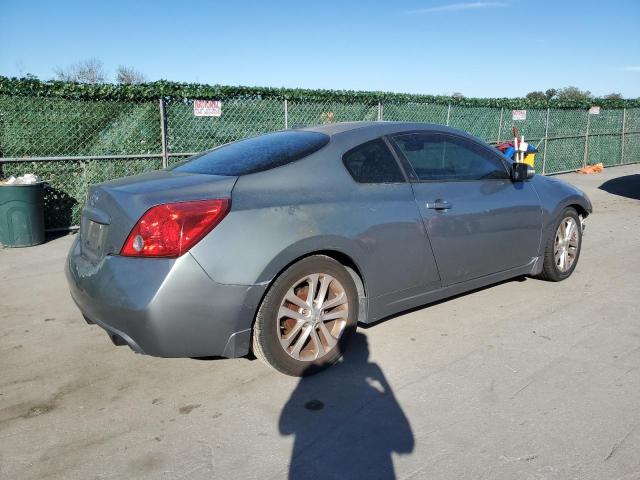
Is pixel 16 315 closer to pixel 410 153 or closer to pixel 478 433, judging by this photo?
pixel 410 153

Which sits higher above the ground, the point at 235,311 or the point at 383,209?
the point at 383,209

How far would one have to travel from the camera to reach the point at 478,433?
2762mm

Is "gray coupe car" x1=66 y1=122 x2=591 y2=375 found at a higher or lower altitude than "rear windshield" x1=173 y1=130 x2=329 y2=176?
lower

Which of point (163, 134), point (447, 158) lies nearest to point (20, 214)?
point (163, 134)

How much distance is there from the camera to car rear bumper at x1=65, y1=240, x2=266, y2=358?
9.44 feet

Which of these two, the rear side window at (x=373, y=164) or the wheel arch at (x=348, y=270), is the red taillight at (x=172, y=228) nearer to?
the wheel arch at (x=348, y=270)

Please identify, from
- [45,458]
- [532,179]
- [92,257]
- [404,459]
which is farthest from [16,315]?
[532,179]

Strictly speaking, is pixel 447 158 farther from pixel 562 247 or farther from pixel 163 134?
pixel 163 134

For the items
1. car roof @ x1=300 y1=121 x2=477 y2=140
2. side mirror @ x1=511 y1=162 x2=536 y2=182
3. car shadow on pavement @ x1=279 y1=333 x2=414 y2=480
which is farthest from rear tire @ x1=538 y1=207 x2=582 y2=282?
car shadow on pavement @ x1=279 y1=333 x2=414 y2=480

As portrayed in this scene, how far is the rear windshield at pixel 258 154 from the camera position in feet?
11.4

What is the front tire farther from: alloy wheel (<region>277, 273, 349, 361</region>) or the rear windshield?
the rear windshield

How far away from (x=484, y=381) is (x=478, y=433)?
61 centimetres

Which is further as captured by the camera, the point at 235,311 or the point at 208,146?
the point at 208,146

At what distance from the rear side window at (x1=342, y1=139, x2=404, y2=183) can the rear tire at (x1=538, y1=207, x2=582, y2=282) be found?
2.01m
